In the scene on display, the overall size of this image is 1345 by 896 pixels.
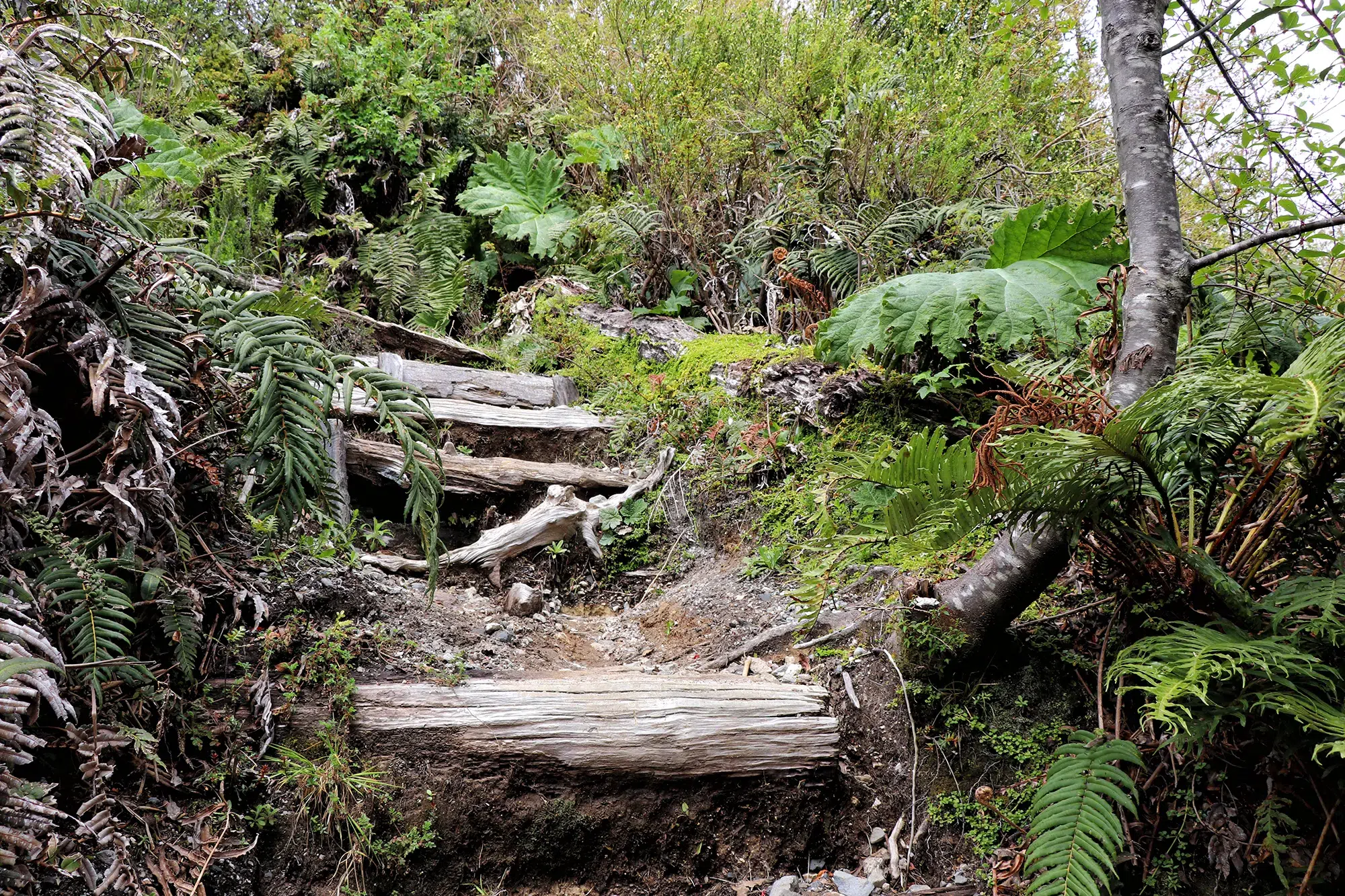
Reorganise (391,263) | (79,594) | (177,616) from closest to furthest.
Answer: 1. (79,594)
2. (177,616)
3. (391,263)

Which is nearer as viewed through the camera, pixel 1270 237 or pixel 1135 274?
pixel 1270 237

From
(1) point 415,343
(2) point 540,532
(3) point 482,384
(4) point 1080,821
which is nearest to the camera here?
(4) point 1080,821

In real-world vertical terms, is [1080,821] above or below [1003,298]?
below

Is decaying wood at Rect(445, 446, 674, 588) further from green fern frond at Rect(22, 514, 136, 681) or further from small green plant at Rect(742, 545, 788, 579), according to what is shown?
green fern frond at Rect(22, 514, 136, 681)

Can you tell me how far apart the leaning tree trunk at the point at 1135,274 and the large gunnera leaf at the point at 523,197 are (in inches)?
152

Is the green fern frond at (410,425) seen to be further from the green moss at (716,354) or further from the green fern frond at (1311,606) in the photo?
the green moss at (716,354)

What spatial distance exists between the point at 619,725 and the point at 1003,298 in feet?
6.85

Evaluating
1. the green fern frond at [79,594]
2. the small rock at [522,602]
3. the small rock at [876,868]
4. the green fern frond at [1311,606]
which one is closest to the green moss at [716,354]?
the small rock at [522,602]

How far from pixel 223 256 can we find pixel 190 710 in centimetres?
282

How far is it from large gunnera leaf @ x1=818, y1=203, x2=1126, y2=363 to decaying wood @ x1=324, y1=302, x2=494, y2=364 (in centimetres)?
240

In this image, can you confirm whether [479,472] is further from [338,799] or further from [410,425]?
[338,799]

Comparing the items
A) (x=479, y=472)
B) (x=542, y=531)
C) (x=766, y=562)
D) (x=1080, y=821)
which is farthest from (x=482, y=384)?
(x=1080, y=821)

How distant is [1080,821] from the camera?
60.5 inches

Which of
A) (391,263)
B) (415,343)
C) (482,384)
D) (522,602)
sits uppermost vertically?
(391,263)
